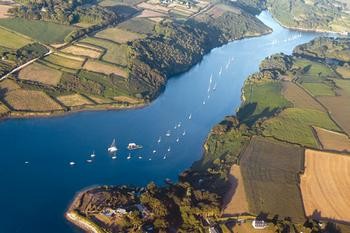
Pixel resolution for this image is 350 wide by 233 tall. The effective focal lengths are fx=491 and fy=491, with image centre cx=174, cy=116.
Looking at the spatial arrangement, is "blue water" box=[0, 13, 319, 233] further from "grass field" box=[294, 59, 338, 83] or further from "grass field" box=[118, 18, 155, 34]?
"grass field" box=[118, 18, 155, 34]

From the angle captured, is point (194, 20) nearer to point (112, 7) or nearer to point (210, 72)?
point (112, 7)

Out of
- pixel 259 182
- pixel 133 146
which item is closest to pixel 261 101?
pixel 133 146

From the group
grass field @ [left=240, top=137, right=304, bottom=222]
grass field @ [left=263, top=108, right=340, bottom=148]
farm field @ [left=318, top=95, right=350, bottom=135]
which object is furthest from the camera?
farm field @ [left=318, top=95, right=350, bottom=135]

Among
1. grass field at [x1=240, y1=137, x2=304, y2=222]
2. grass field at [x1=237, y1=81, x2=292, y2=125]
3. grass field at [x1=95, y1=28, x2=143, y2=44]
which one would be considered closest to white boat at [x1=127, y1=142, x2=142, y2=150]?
grass field at [x1=240, y1=137, x2=304, y2=222]

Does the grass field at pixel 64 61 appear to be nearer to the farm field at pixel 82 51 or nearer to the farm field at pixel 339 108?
the farm field at pixel 82 51

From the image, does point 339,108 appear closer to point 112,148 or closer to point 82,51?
point 112,148

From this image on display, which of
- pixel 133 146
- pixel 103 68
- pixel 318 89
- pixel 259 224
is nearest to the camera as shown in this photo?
pixel 259 224
